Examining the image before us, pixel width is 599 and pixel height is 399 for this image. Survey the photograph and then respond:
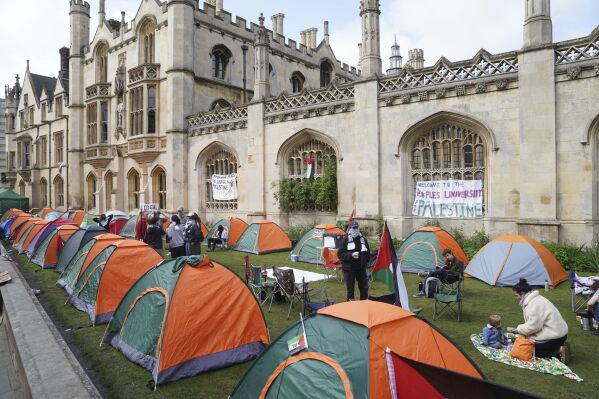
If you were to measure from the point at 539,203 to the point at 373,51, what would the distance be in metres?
8.25

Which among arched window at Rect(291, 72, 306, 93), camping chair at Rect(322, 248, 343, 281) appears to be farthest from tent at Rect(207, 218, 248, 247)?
arched window at Rect(291, 72, 306, 93)

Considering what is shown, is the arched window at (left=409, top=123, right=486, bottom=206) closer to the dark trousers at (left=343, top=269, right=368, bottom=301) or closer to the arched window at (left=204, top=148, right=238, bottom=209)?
the dark trousers at (left=343, top=269, right=368, bottom=301)

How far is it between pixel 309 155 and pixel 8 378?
14.2 m

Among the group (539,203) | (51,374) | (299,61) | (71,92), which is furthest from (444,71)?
(71,92)

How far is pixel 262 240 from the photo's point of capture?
53.4 ft

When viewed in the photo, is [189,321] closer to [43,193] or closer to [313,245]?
[313,245]

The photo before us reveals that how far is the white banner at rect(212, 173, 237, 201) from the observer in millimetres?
22253

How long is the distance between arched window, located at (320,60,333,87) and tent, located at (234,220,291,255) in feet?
65.0

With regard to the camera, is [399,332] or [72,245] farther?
[72,245]

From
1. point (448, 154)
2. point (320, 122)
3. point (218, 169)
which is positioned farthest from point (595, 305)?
point (218, 169)

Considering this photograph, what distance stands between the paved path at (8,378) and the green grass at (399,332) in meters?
0.93

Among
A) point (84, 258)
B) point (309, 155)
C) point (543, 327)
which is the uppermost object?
point (309, 155)

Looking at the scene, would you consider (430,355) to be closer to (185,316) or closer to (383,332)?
(383,332)

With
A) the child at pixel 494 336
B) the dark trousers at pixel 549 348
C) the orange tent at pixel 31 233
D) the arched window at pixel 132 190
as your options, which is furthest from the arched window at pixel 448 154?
the arched window at pixel 132 190
